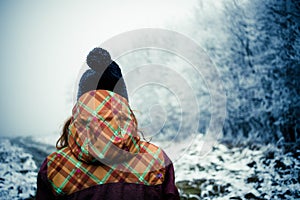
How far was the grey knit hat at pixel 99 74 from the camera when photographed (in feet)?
5.60

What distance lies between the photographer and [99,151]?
120cm

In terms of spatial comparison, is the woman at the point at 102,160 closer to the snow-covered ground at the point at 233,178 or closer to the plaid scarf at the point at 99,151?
the plaid scarf at the point at 99,151

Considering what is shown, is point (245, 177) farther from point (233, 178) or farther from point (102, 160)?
point (102, 160)

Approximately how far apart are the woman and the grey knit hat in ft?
1.51

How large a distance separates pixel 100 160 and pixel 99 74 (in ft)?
2.47

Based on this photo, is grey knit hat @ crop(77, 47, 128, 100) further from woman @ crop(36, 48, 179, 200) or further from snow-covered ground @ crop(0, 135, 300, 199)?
snow-covered ground @ crop(0, 135, 300, 199)

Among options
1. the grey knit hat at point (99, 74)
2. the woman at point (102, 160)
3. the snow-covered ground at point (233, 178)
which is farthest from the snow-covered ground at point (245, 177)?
the grey knit hat at point (99, 74)

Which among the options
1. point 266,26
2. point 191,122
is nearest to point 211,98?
point 191,122

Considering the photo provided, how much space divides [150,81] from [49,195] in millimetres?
14762

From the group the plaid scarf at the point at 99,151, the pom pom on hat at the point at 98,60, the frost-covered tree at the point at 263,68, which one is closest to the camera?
the plaid scarf at the point at 99,151

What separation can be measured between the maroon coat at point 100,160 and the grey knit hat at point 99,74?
464mm

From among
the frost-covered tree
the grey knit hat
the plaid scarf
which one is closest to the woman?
the plaid scarf

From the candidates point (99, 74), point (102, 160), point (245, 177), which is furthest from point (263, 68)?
point (102, 160)

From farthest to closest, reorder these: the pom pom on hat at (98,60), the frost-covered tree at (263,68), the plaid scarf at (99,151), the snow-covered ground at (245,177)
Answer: the frost-covered tree at (263,68)
the snow-covered ground at (245,177)
the pom pom on hat at (98,60)
the plaid scarf at (99,151)
